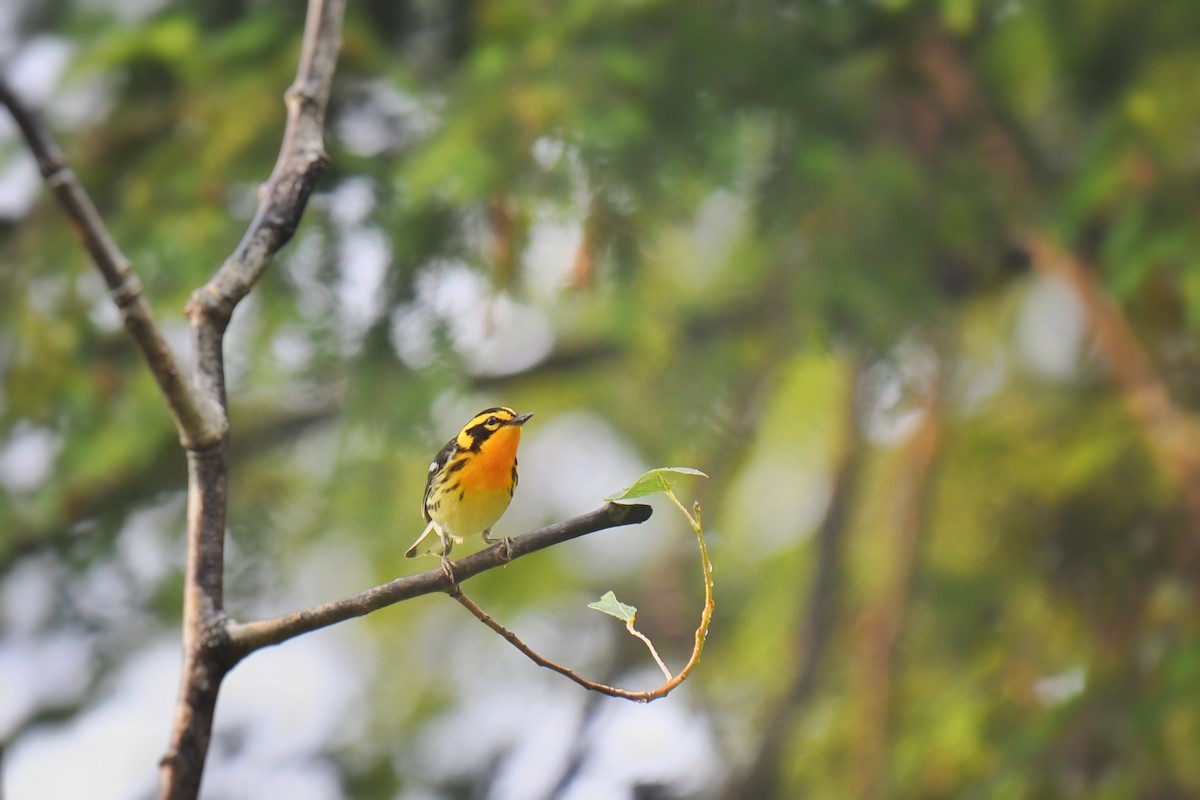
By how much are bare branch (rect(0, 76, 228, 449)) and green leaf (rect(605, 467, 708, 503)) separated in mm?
406

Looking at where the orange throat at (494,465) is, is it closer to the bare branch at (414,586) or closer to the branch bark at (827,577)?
the bare branch at (414,586)

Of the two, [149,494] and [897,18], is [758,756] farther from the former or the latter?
[897,18]

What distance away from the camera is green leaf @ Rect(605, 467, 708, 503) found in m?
1.06

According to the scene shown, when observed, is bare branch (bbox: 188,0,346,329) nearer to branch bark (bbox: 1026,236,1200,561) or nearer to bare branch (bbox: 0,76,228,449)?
bare branch (bbox: 0,76,228,449)

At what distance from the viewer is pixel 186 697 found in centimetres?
107

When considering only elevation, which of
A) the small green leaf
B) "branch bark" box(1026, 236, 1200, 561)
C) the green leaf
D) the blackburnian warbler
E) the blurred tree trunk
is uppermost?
the green leaf

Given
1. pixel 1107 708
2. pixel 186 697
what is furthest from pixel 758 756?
pixel 186 697

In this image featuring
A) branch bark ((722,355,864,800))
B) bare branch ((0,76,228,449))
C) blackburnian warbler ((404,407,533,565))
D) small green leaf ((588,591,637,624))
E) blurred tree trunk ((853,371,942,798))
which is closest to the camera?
bare branch ((0,76,228,449))

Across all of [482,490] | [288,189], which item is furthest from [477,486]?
[288,189]

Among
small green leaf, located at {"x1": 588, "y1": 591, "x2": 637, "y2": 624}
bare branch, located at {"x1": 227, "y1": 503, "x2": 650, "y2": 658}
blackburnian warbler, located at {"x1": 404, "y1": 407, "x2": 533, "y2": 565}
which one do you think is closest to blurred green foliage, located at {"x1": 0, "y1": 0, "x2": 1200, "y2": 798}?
blackburnian warbler, located at {"x1": 404, "y1": 407, "x2": 533, "y2": 565}

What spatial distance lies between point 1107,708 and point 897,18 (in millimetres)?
2214

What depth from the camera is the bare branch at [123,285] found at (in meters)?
0.98

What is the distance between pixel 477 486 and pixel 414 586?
0.82 m

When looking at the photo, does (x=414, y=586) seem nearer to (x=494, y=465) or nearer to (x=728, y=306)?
(x=494, y=465)
